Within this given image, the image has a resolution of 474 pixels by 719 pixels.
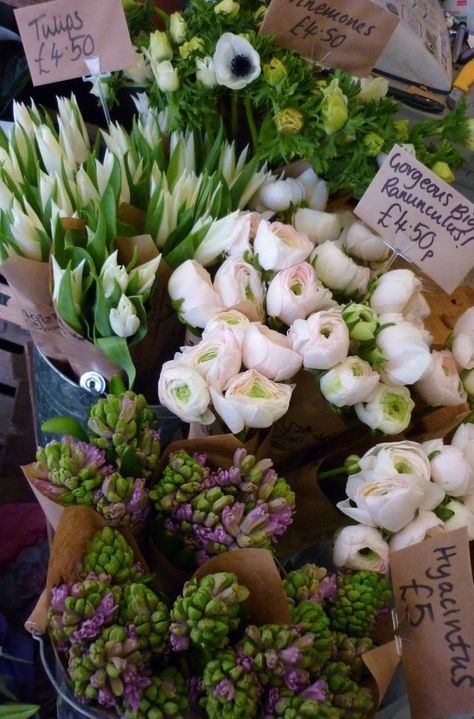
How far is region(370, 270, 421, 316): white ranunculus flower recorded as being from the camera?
668mm

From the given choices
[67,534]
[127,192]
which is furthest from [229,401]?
[127,192]

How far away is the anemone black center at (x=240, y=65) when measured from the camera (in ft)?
2.47

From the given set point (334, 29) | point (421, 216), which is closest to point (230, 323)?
point (421, 216)

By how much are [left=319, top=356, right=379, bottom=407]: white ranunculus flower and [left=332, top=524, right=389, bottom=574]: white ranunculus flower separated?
114 millimetres

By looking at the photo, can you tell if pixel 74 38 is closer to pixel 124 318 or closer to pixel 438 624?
pixel 124 318

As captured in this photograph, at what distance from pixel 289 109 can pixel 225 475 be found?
0.44 metres

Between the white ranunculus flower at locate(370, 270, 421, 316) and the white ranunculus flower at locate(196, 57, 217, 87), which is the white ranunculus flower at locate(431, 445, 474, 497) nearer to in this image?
the white ranunculus flower at locate(370, 270, 421, 316)

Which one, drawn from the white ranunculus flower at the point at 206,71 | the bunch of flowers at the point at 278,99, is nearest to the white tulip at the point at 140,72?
the bunch of flowers at the point at 278,99

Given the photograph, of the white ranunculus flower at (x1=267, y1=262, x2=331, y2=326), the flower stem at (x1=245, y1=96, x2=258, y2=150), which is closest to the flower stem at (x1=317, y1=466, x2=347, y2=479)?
the white ranunculus flower at (x1=267, y1=262, x2=331, y2=326)

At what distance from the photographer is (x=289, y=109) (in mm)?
753

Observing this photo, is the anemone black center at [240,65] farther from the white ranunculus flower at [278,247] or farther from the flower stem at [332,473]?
the flower stem at [332,473]

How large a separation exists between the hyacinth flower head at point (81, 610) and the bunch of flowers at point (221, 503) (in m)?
0.09

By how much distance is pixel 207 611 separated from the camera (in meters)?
0.44

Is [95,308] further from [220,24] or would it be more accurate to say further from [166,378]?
[220,24]
